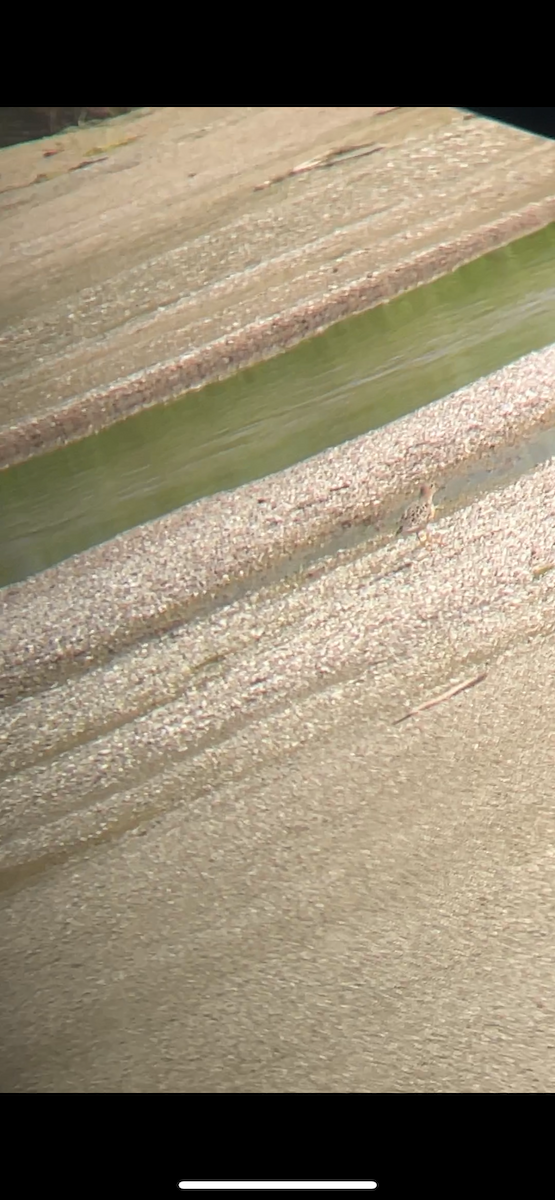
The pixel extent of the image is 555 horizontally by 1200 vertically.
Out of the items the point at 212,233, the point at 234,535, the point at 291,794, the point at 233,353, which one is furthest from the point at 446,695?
the point at 212,233

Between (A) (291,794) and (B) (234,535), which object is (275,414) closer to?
(B) (234,535)

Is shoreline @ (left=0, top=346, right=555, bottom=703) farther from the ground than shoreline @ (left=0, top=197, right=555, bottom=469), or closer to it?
closer to it

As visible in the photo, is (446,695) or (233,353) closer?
(446,695)

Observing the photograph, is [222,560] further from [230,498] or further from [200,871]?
[200,871]

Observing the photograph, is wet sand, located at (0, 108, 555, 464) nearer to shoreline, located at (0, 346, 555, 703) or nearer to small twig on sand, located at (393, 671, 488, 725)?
shoreline, located at (0, 346, 555, 703)

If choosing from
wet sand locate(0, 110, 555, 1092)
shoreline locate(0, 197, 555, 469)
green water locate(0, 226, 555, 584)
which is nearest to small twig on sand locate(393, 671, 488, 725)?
wet sand locate(0, 110, 555, 1092)

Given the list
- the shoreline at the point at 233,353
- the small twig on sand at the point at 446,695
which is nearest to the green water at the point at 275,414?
the shoreline at the point at 233,353

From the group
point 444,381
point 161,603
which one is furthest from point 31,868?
point 444,381
